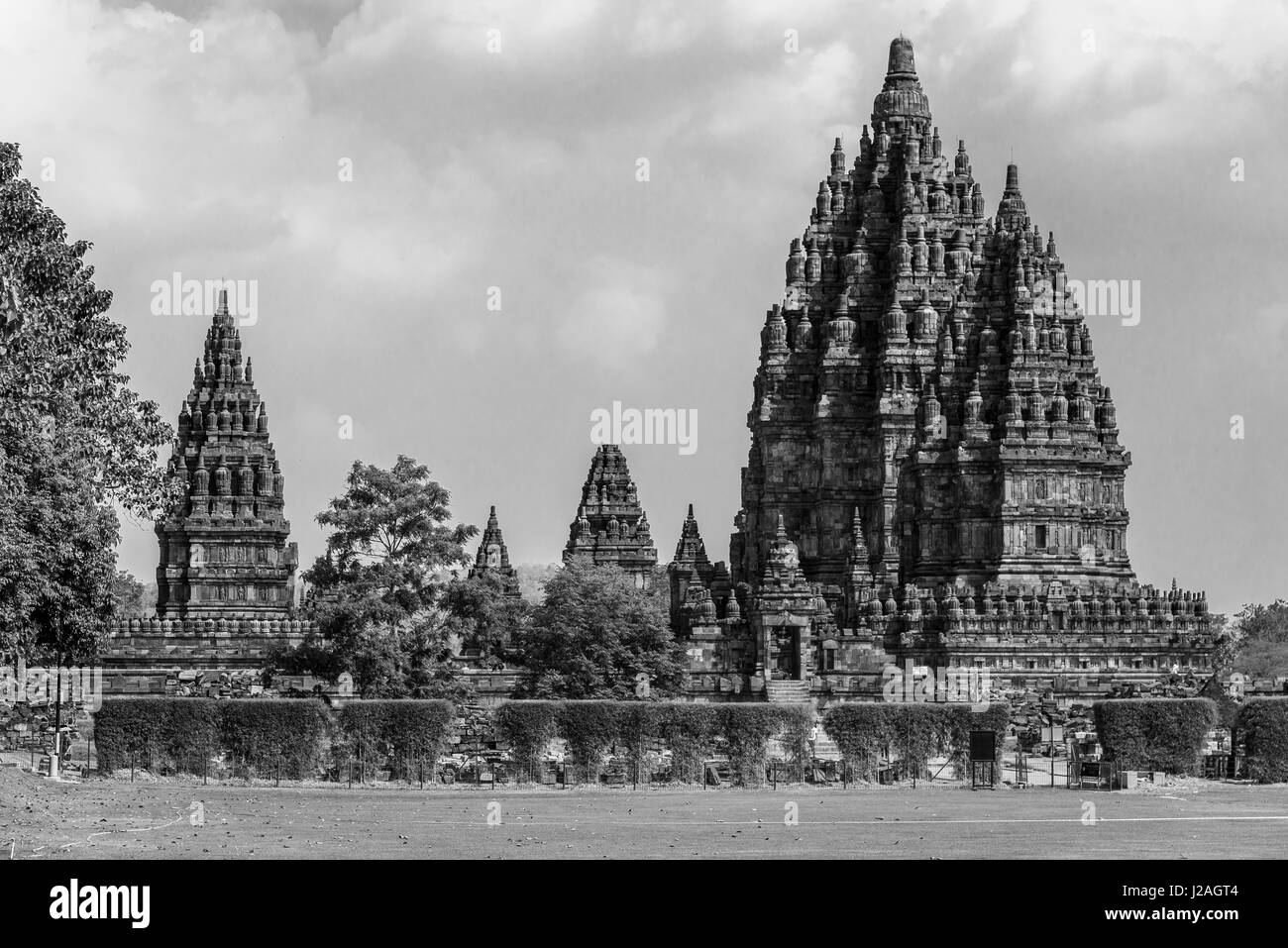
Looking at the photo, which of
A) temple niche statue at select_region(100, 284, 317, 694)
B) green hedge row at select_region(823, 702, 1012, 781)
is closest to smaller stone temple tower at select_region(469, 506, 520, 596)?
temple niche statue at select_region(100, 284, 317, 694)

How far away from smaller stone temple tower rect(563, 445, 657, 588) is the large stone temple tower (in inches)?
974

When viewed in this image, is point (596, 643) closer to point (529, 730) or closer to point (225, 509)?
point (529, 730)

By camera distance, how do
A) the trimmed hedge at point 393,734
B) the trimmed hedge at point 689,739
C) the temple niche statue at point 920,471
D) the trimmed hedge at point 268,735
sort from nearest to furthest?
the trimmed hedge at point 268,735
the trimmed hedge at point 393,734
the trimmed hedge at point 689,739
the temple niche statue at point 920,471

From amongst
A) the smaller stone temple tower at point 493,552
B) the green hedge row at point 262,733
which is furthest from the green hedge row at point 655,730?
the smaller stone temple tower at point 493,552

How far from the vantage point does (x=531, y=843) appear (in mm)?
53281

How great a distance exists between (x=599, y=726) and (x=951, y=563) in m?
59.0

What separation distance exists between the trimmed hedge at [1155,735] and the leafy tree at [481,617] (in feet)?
122

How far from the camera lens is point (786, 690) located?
112438 millimetres

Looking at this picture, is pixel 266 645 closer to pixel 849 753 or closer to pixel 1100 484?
pixel 1100 484

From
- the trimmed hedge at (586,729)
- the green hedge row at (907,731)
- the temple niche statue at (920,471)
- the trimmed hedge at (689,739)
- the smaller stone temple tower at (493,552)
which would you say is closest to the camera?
the trimmed hedge at (689,739)

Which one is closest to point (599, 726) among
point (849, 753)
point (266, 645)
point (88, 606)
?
point (849, 753)

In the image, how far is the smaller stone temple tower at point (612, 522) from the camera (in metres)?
177

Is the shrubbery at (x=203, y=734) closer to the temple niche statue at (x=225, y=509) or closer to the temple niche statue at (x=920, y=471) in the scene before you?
the temple niche statue at (x=920, y=471)

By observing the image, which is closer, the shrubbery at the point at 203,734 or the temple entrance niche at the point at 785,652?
the shrubbery at the point at 203,734
